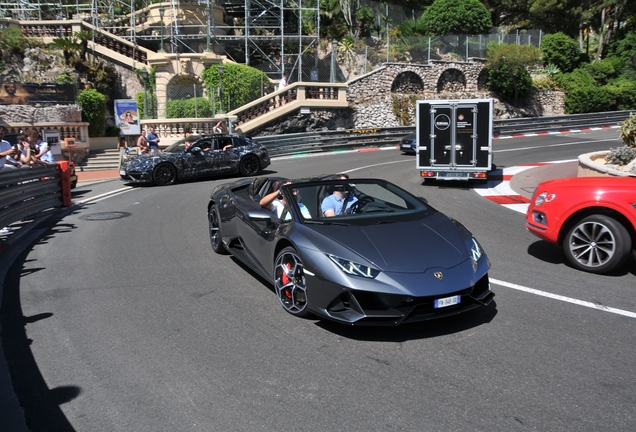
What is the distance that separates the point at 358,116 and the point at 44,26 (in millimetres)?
19212

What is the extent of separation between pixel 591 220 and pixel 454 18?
1399 inches

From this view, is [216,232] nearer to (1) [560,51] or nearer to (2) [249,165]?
(2) [249,165]

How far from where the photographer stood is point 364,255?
535 cm

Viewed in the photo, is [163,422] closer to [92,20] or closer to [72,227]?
[72,227]

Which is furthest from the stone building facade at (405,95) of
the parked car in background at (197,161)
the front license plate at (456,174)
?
the front license plate at (456,174)

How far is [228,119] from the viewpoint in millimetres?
27453

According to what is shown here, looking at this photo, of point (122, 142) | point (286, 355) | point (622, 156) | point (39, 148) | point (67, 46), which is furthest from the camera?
point (67, 46)

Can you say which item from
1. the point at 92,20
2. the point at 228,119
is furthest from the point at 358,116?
the point at 92,20

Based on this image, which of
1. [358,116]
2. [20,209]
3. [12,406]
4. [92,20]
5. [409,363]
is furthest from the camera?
[92,20]

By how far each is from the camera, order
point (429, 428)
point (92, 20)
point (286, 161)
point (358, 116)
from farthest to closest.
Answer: point (92, 20), point (358, 116), point (286, 161), point (429, 428)

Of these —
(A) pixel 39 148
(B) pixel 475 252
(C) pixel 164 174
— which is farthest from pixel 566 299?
(C) pixel 164 174

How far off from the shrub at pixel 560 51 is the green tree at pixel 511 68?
5.38 ft

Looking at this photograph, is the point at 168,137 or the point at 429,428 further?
the point at 168,137

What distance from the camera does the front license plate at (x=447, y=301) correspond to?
5105mm
